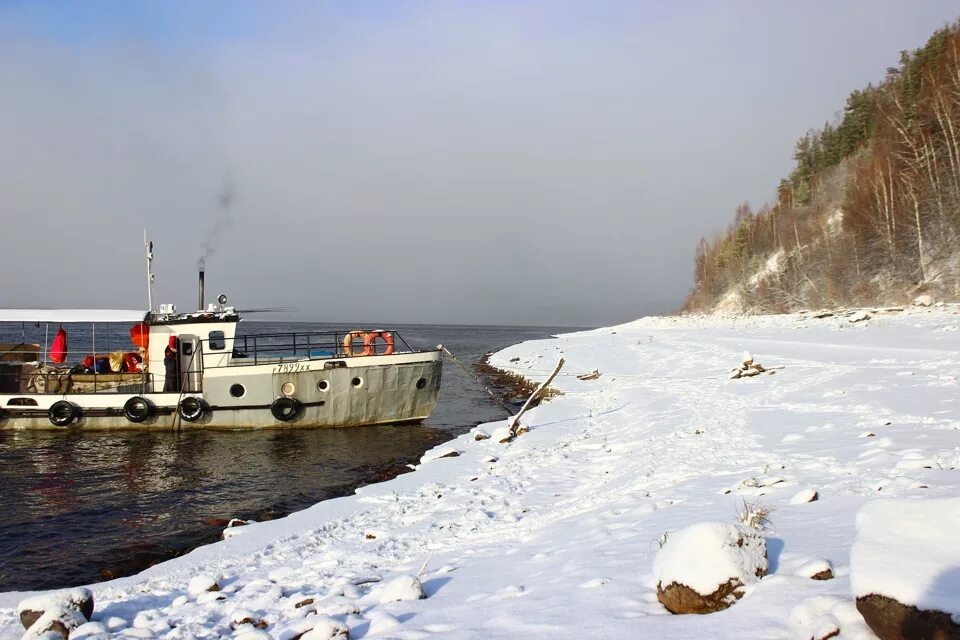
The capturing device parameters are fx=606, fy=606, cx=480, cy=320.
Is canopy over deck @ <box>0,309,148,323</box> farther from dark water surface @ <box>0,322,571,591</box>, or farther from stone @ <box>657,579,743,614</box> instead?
stone @ <box>657,579,743,614</box>

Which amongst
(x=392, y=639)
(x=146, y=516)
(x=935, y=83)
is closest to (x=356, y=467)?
(x=146, y=516)

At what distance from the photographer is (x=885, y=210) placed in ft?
120

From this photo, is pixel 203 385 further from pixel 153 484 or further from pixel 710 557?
pixel 710 557

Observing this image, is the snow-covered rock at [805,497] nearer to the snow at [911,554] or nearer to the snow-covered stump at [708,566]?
the snow-covered stump at [708,566]

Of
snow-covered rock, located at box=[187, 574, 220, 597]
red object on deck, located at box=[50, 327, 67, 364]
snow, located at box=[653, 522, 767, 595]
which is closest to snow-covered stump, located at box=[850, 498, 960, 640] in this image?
snow, located at box=[653, 522, 767, 595]

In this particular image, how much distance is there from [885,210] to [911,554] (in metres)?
40.7

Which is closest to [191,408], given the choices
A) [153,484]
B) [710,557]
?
[153,484]

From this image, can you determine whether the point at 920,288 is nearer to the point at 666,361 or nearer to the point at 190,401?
the point at 666,361

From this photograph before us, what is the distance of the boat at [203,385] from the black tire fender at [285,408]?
3 centimetres

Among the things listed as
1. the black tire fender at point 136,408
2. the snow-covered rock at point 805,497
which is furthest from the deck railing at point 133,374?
the snow-covered rock at point 805,497

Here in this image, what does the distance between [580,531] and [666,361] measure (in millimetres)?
20289

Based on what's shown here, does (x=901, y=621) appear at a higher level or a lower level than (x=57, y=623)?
higher

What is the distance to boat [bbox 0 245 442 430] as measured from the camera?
19.6m

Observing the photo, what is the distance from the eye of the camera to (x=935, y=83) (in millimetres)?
33719
